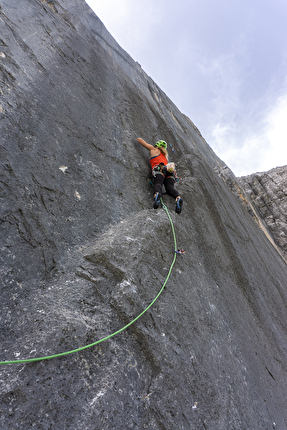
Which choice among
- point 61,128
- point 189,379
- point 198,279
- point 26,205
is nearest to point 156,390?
point 189,379

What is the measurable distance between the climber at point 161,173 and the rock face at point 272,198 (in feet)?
32.9

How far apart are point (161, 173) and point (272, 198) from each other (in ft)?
39.1

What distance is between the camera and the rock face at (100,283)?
1.90 m

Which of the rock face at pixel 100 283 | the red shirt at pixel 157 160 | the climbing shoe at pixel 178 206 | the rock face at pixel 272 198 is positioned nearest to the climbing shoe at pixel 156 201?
the rock face at pixel 100 283

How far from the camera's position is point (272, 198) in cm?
1377

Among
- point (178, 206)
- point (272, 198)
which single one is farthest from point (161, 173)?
point (272, 198)

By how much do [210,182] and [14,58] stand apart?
5157mm

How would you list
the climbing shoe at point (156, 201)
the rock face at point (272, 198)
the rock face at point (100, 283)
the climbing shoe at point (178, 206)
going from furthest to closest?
the rock face at point (272, 198)
the climbing shoe at point (178, 206)
the climbing shoe at point (156, 201)
the rock face at point (100, 283)

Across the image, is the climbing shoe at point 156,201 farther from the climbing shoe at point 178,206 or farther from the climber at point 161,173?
the climbing shoe at point 178,206

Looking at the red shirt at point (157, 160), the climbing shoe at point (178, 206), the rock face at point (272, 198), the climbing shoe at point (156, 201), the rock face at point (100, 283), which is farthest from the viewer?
the rock face at point (272, 198)

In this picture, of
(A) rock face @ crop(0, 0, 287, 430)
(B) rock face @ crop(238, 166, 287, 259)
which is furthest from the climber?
(B) rock face @ crop(238, 166, 287, 259)

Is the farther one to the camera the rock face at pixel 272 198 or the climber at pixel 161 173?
the rock face at pixel 272 198

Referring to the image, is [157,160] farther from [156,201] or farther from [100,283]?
[100,283]

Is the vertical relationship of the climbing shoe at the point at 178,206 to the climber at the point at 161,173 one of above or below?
below
